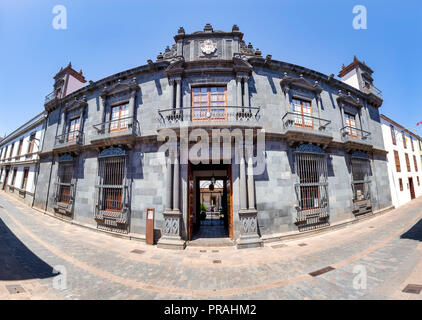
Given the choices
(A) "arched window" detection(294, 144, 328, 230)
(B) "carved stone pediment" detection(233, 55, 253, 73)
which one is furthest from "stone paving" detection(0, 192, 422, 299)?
(B) "carved stone pediment" detection(233, 55, 253, 73)

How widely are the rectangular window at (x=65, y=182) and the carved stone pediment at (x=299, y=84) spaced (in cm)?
1496

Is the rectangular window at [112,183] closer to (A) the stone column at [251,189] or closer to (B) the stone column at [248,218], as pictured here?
(B) the stone column at [248,218]

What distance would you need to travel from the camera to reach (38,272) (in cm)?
429

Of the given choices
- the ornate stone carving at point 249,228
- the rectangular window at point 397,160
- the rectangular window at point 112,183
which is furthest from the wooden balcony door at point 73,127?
the rectangular window at point 397,160

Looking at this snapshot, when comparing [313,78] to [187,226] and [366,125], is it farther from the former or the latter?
[187,226]

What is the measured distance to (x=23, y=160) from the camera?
16344mm

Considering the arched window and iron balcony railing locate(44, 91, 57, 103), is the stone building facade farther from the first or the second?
iron balcony railing locate(44, 91, 57, 103)

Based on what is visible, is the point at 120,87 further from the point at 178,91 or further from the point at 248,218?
the point at 248,218

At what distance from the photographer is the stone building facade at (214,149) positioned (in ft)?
23.7

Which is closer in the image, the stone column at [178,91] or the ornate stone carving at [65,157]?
the stone column at [178,91]

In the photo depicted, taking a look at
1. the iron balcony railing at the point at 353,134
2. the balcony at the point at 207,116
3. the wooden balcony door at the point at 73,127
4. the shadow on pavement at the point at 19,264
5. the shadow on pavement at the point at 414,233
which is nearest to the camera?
the shadow on pavement at the point at 19,264

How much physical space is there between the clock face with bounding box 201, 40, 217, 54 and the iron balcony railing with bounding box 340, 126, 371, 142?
958 centimetres
